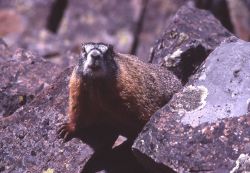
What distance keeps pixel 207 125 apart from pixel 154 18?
974 centimetres

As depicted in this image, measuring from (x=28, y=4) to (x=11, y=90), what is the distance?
7.40 m

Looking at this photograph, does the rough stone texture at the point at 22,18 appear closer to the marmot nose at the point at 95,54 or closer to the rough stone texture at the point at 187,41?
the rough stone texture at the point at 187,41

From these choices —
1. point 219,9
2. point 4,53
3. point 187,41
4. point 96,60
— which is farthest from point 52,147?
point 219,9

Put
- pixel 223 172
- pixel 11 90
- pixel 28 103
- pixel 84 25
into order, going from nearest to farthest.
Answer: pixel 223 172 < pixel 28 103 < pixel 11 90 < pixel 84 25

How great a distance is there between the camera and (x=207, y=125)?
6.24 m

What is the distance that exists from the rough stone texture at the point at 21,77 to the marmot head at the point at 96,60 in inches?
98.3

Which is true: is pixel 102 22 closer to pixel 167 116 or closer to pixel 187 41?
pixel 187 41

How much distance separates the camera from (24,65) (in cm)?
965

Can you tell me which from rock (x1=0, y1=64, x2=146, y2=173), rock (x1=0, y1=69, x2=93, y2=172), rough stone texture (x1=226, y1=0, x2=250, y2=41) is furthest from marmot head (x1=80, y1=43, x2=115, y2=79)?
rough stone texture (x1=226, y1=0, x2=250, y2=41)

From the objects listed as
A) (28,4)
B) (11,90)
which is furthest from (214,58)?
(28,4)

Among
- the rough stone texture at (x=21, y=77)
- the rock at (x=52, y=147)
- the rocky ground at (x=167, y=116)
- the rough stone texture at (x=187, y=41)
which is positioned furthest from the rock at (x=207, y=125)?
the rough stone texture at (x=21, y=77)

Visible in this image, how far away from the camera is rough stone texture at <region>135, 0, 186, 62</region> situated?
1534 centimetres

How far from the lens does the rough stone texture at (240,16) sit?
15.0 metres

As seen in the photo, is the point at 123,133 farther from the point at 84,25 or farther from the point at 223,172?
the point at 84,25
